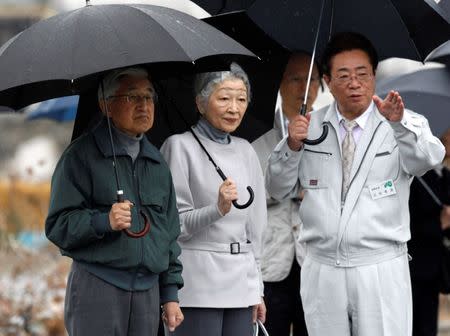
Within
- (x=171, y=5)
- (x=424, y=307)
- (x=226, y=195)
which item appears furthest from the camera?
(x=171, y=5)

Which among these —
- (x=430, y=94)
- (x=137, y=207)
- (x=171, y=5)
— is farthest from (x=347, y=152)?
(x=171, y=5)

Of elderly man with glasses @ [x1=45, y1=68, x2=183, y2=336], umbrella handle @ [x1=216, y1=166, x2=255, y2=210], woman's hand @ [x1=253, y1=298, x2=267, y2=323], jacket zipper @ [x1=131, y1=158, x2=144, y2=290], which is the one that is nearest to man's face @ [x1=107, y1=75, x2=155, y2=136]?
elderly man with glasses @ [x1=45, y1=68, x2=183, y2=336]

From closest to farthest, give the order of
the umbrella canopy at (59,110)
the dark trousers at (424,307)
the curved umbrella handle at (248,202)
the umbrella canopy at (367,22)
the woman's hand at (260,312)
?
1. the curved umbrella handle at (248,202)
2. the woman's hand at (260,312)
3. the umbrella canopy at (367,22)
4. the dark trousers at (424,307)
5. the umbrella canopy at (59,110)

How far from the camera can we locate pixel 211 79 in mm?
5977

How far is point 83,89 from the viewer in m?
5.76

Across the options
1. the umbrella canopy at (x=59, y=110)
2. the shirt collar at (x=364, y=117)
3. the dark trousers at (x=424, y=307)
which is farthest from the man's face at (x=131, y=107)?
the umbrella canopy at (x=59, y=110)

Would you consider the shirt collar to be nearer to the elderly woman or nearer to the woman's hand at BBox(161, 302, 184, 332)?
the elderly woman

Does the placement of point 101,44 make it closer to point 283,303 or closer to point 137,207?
point 137,207

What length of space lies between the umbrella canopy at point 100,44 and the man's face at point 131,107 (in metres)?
0.28

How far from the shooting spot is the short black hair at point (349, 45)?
Result: 234 inches

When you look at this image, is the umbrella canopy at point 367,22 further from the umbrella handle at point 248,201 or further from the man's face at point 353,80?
the umbrella handle at point 248,201

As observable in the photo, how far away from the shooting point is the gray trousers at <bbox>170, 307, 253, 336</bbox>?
5.83m

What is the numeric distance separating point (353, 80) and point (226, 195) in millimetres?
833

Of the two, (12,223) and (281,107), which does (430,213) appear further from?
(12,223)
